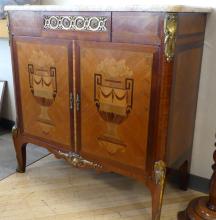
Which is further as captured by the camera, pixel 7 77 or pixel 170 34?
pixel 7 77

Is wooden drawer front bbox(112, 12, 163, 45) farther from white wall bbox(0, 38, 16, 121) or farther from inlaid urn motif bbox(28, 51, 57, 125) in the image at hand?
white wall bbox(0, 38, 16, 121)

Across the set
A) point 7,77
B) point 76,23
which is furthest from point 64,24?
point 7,77

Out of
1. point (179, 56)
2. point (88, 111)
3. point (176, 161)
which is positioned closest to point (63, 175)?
point (88, 111)

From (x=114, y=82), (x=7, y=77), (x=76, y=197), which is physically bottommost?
(x=76, y=197)

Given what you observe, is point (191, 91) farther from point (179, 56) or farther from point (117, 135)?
point (117, 135)

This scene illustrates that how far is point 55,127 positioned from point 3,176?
0.52 meters

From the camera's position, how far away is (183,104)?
54.3 inches

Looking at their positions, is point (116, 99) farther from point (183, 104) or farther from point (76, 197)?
point (76, 197)

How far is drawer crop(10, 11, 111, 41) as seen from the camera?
4.07 feet

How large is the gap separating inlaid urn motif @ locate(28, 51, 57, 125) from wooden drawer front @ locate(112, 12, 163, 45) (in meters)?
0.40

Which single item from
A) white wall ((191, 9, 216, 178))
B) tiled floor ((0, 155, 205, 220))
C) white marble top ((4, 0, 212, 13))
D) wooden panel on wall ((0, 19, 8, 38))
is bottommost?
tiled floor ((0, 155, 205, 220))

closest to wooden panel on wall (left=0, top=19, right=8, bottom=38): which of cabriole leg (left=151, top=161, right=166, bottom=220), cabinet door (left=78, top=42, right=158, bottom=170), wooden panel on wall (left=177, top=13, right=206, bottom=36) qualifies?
cabinet door (left=78, top=42, right=158, bottom=170)

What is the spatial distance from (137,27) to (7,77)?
57.6 inches

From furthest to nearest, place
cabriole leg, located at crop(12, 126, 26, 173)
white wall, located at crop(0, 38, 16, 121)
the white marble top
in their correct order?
white wall, located at crop(0, 38, 16, 121) → cabriole leg, located at crop(12, 126, 26, 173) → the white marble top
